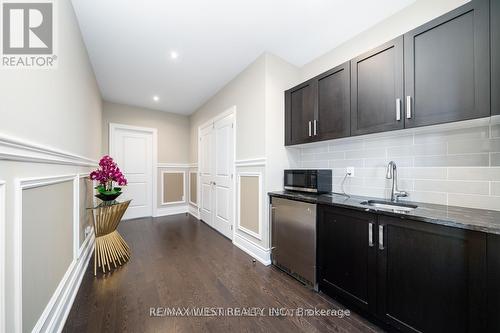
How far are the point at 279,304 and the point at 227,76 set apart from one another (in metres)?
2.96

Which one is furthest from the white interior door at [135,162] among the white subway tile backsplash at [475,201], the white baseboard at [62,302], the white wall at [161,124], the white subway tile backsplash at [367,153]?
the white subway tile backsplash at [475,201]

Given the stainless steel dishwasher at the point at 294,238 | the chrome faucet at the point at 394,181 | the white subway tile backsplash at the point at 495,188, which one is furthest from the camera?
the stainless steel dishwasher at the point at 294,238

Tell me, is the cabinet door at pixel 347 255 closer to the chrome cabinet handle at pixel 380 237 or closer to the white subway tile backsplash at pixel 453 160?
the chrome cabinet handle at pixel 380 237

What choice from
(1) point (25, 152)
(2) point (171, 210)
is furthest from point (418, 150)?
(2) point (171, 210)

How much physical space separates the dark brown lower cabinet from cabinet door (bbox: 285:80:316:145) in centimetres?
96

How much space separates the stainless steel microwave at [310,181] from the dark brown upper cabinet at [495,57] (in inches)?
49.9

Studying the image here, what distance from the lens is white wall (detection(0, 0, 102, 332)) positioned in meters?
0.82

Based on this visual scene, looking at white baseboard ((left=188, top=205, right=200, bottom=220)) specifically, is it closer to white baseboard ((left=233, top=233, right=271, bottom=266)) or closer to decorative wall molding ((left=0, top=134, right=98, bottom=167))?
white baseboard ((left=233, top=233, right=271, bottom=266))

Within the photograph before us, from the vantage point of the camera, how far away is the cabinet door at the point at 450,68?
1178mm

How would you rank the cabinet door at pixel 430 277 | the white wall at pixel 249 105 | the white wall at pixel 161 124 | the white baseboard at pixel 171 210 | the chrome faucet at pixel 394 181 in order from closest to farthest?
the cabinet door at pixel 430 277, the chrome faucet at pixel 394 181, the white wall at pixel 249 105, the white wall at pixel 161 124, the white baseboard at pixel 171 210

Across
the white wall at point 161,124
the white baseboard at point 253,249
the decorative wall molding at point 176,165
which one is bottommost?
the white baseboard at point 253,249

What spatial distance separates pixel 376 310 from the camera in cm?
137

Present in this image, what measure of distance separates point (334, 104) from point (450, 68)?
32.7 inches

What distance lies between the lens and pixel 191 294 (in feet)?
5.74
